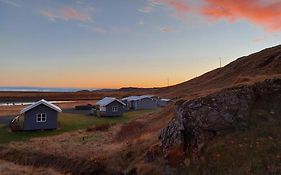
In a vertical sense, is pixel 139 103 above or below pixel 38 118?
above

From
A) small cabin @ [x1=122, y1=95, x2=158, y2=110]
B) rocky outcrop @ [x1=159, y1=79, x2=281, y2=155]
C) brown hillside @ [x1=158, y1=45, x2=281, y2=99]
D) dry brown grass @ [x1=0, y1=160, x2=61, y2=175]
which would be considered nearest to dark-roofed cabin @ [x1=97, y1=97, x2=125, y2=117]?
brown hillside @ [x1=158, y1=45, x2=281, y2=99]

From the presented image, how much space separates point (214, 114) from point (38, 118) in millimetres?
32464

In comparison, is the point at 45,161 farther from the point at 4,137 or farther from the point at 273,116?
the point at 273,116

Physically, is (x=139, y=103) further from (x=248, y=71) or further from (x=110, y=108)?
(x=248, y=71)

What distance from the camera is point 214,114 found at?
25.6 m

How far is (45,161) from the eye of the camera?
32.7 m

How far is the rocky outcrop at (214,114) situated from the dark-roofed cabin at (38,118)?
2766 centimetres

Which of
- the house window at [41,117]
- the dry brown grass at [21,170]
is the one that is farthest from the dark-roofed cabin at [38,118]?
the dry brown grass at [21,170]

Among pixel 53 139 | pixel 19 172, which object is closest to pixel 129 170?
pixel 19 172

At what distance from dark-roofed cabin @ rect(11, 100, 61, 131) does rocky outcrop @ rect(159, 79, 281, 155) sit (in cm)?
2766

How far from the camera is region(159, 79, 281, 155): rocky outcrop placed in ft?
82.1

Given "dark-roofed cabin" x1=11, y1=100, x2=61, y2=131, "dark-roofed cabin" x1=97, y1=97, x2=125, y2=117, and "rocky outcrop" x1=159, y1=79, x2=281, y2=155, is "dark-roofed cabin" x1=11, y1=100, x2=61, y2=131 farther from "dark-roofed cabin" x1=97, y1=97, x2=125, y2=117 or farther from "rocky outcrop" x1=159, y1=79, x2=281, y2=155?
"rocky outcrop" x1=159, y1=79, x2=281, y2=155

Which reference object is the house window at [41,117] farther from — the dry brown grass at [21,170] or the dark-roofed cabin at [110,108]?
the dry brown grass at [21,170]

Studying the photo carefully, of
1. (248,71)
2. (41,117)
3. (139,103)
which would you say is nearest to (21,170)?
(41,117)
